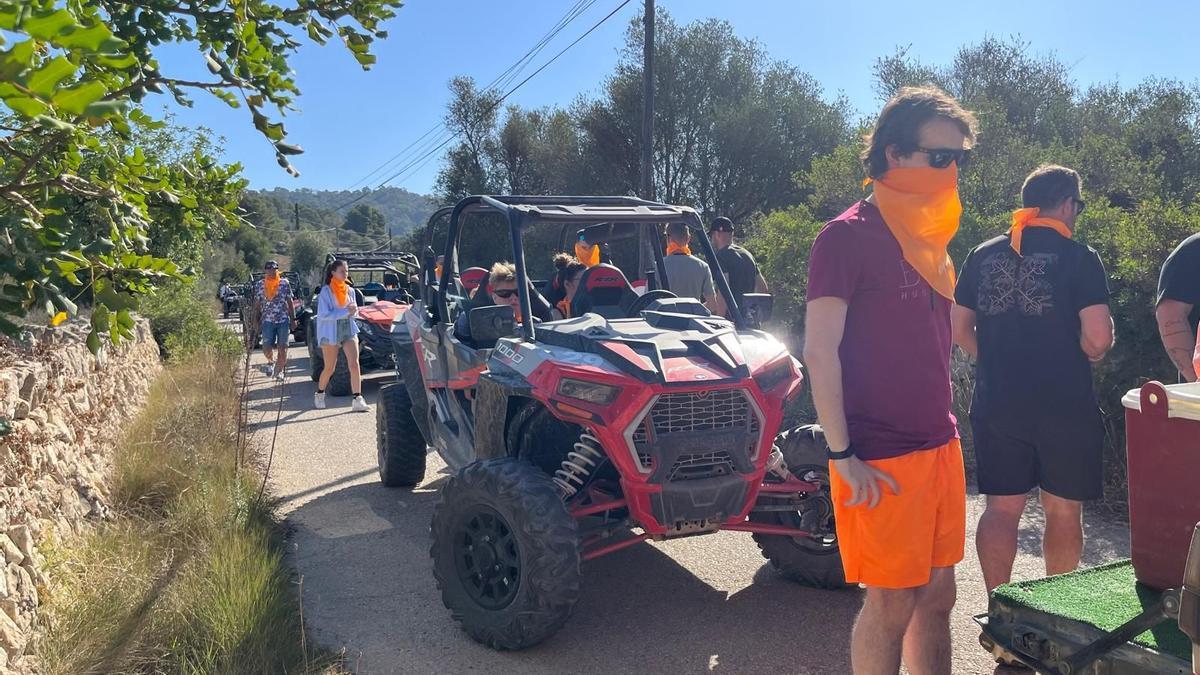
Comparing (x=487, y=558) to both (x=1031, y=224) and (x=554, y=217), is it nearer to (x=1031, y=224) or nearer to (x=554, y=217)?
Result: (x=554, y=217)

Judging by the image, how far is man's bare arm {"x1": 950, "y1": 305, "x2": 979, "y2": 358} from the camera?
381 cm

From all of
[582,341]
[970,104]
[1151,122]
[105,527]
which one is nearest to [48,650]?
[105,527]

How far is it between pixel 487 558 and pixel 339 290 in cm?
660

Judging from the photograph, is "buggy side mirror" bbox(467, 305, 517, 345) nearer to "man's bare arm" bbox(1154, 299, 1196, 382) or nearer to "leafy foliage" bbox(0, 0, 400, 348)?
"leafy foliage" bbox(0, 0, 400, 348)

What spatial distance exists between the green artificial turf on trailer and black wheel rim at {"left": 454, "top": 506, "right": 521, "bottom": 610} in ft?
6.73

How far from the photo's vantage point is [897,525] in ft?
8.55

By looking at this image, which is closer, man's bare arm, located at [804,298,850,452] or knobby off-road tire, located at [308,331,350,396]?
man's bare arm, located at [804,298,850,452]

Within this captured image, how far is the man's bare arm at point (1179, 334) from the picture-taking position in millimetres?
3584

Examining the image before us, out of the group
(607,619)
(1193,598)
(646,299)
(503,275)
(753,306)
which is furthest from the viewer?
(503,275)

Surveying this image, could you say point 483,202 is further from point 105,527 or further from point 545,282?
point 105,527

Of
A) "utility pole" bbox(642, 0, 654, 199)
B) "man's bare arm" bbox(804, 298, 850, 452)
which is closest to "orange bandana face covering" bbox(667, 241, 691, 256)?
"man's bare arm" bbox(804, 298, 850, 452)

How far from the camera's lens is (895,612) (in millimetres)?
2639

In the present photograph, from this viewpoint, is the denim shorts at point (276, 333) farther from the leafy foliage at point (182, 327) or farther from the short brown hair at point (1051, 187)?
the short brown hair at point (1051, 187)

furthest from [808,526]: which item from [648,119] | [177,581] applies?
[648,119]
